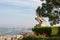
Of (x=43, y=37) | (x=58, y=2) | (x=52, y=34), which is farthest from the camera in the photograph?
(x=58, y=2)

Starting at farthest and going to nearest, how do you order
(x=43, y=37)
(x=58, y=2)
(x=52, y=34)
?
(x=58, y=2), (x=52, y=34), (x=43, y=37)

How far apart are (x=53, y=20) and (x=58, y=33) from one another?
282cm

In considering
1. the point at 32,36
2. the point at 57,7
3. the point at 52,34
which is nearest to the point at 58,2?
the point at 57,7

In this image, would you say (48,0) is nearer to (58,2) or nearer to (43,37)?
(58,2)

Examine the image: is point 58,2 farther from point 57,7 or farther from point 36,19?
point 36,19

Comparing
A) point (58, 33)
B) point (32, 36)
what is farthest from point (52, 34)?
point (32, 36)

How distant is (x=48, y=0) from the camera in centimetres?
2648

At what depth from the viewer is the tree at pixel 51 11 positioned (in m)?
26.5

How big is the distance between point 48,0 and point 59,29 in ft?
13.1

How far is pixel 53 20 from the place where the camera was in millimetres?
26656

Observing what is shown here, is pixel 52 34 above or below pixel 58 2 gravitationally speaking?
below

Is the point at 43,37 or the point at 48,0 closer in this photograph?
the point at 43,37

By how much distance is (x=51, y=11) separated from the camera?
26.9 metres

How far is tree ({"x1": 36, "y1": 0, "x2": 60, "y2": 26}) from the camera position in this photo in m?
26.5
